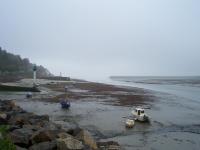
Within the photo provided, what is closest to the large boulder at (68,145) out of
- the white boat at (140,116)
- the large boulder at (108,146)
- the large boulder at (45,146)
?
the large boulder at (45,146)

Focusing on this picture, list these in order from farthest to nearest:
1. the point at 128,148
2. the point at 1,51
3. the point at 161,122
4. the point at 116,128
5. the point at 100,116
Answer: the point at 1,51
the point at 100,116
the point at 161,122
the point at 116,128
the point at 128,148

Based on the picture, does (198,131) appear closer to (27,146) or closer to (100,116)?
(100,116)

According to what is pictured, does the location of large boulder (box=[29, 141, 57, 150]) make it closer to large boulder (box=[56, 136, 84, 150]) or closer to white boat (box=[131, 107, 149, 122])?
large boulder (box=[56, 136, 84, 150])

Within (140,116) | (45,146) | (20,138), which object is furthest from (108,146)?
(140,116)

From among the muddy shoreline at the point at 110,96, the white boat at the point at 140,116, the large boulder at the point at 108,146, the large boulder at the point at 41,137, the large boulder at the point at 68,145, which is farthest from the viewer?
the muddy shoreline at the point at 110,96

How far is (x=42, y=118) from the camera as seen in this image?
22109mm

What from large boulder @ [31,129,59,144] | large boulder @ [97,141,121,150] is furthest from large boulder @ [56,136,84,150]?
large boulder @ [97,141,121,150]

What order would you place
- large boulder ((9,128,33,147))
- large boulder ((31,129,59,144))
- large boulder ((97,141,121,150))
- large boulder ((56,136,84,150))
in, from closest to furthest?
large boulder ((56,136,84,150)) → large boulder ((9,128,33,147)) → large boulder ((31,129,59,144)) → large boulder ((97,141,121,150))

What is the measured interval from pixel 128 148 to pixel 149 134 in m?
5.12

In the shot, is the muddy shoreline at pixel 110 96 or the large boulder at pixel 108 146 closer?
the large boulder at pixel 108 146

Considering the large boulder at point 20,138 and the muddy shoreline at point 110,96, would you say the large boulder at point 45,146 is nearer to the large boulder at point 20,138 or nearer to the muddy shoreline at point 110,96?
the large boulder at point 20,138

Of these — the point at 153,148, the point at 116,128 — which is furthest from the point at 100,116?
the point at 153,148

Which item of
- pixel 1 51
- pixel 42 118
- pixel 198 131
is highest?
pixel 1 51

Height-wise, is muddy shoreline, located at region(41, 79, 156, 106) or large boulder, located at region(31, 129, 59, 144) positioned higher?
large boulder, located at region(31, 129, 59, 144)
